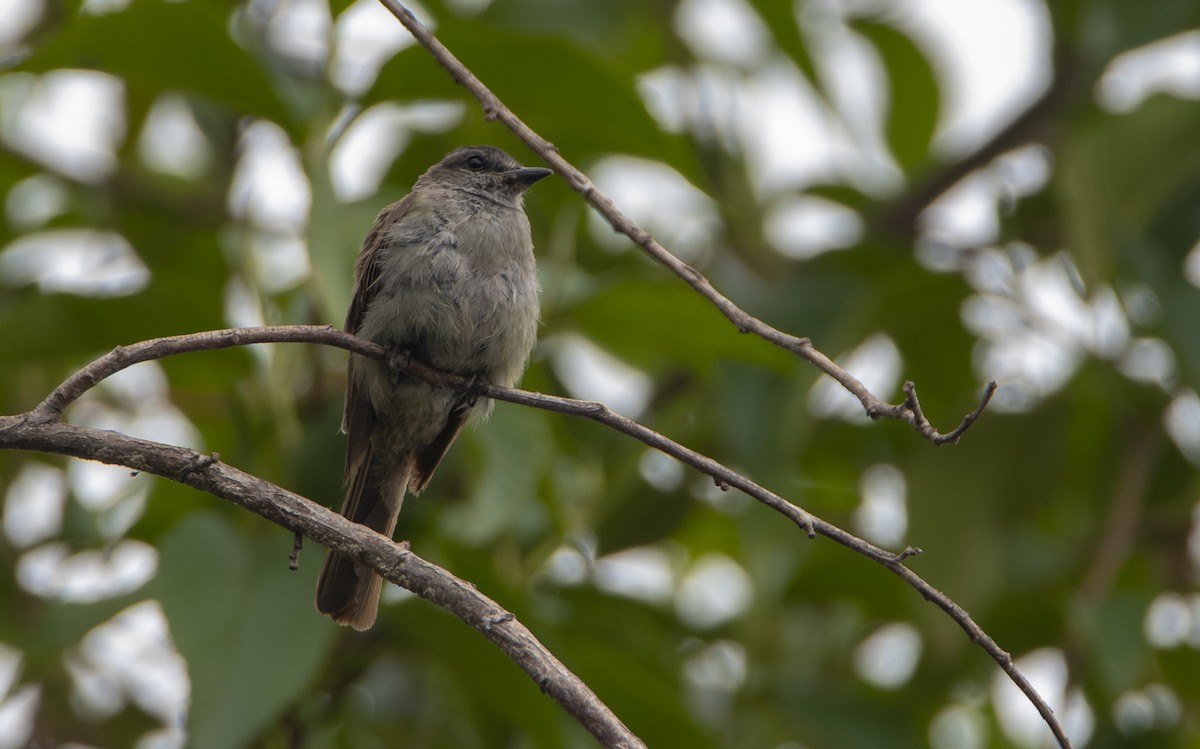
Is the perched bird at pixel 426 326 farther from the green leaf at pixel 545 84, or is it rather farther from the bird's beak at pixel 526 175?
the green leaf at pixel 545 84

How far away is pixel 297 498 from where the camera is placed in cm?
238

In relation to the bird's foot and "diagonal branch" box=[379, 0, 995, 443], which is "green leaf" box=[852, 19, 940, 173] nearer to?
the bird's foot

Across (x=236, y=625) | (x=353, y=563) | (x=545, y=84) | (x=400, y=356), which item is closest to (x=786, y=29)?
(x=545, y=84)

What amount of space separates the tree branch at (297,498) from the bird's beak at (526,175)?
2216 mm

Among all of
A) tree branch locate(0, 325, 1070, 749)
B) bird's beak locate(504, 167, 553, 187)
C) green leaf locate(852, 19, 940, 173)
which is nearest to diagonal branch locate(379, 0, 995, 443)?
tree branch locate(0, 325, 1070, 749)

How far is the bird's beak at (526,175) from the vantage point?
4598 mm

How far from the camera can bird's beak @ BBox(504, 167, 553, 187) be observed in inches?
181

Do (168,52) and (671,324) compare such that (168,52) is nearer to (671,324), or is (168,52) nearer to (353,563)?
(353,563)

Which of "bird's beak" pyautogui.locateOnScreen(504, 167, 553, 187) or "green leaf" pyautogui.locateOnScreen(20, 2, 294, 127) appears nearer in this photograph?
"green leaf" pyautogui.locateOnScreen(20, 2, 294, 127)

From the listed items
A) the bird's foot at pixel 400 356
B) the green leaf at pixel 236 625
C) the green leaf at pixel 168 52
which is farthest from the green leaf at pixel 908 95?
the green leaf at pixel 236 625

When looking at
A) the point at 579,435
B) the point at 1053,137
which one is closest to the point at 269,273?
the point at 579,435

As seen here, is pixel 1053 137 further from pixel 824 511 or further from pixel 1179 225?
pixel 824 511

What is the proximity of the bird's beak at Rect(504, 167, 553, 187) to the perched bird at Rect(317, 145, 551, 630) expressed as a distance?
0.04 feet

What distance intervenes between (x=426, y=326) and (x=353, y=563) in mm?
867
